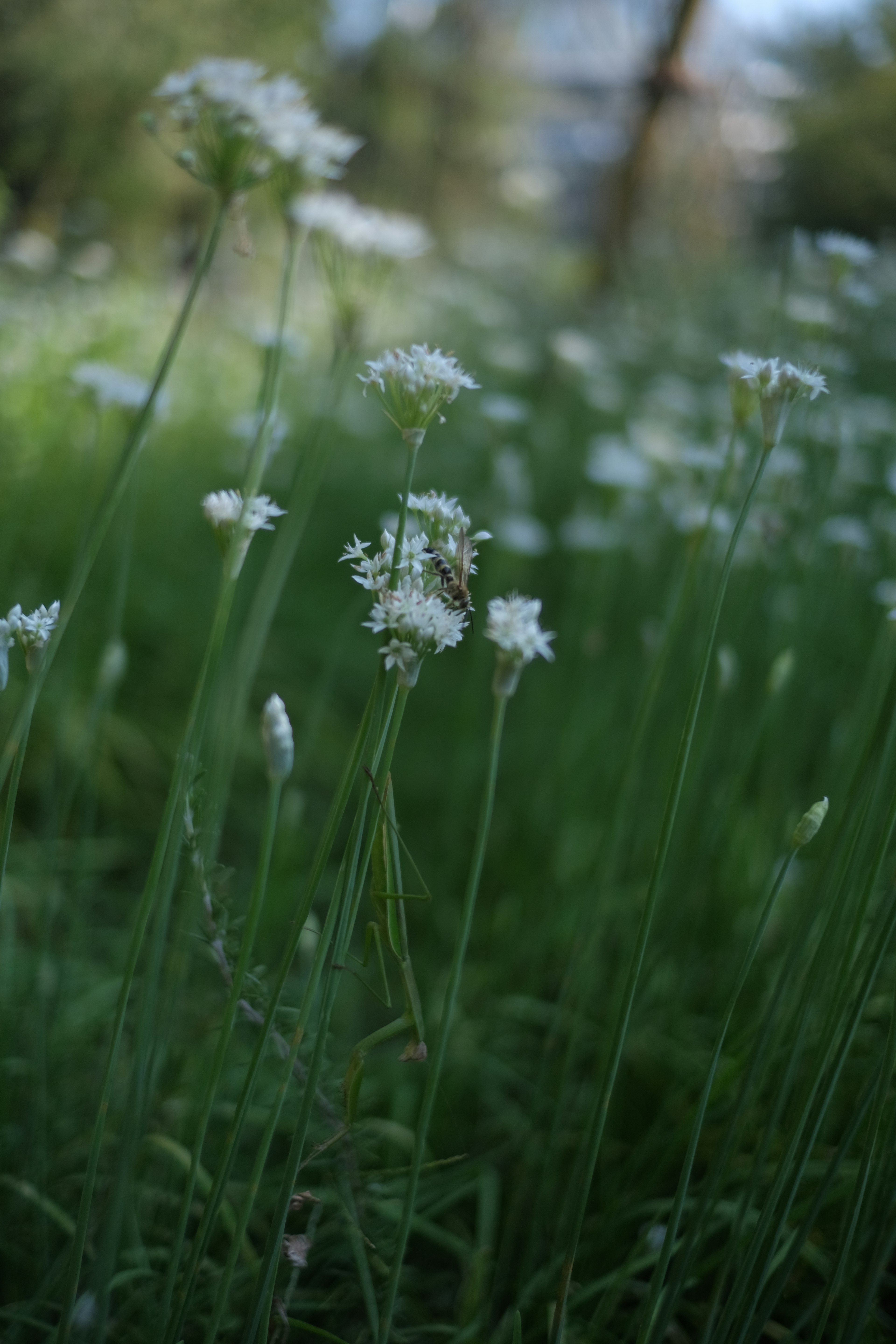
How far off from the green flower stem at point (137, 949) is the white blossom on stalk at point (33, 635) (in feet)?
0.32

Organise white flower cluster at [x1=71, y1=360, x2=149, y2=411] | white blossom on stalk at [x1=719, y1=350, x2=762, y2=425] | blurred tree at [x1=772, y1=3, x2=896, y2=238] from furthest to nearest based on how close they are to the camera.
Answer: blurred tree at [x1=772, y1=3, x2=896, y2=238] < white flower cluster at [x1=71, y1=360, x2=149, y2=411] < white blossom on stalk at [x1=719, y1=350, x2=762, y2=425]

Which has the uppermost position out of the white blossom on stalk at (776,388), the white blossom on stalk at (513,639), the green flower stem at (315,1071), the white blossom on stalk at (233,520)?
the white blossom on stalk at (776,388)

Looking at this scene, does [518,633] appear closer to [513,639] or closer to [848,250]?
[513,639]

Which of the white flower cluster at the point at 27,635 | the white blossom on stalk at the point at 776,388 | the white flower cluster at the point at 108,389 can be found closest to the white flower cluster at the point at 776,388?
the white blossom on stalk at the point at 776,388

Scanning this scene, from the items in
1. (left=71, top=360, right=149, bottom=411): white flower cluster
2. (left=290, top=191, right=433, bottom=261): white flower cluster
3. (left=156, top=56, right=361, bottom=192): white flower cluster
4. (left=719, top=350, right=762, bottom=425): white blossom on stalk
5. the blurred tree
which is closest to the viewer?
(left=156, top=56, right=361, bottom=192): white flower cluster

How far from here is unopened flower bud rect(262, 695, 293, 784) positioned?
52 cm

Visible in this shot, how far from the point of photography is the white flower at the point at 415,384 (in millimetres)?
593

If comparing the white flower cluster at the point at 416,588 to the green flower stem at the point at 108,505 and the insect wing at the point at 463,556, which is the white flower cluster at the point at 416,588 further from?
the green flower stem at the point at 108,505

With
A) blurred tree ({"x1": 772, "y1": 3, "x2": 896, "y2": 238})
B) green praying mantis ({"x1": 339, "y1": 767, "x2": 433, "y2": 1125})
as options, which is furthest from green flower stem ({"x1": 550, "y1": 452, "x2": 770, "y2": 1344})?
blurred tree ({"x1": 772, "y1": 3, "x2": 896, "y2": 238})

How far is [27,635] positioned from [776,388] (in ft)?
1.68

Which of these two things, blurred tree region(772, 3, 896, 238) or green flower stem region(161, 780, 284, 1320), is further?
blurred tree region(772, 3, 896, 238)

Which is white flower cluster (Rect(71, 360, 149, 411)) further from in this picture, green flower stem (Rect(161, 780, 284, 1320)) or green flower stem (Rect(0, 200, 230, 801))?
green flower stem (Rect(161, 780, 284, 1320))

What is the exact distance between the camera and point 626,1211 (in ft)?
3.02

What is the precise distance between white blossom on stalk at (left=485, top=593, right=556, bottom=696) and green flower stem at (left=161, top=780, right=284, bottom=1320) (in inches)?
5.9
